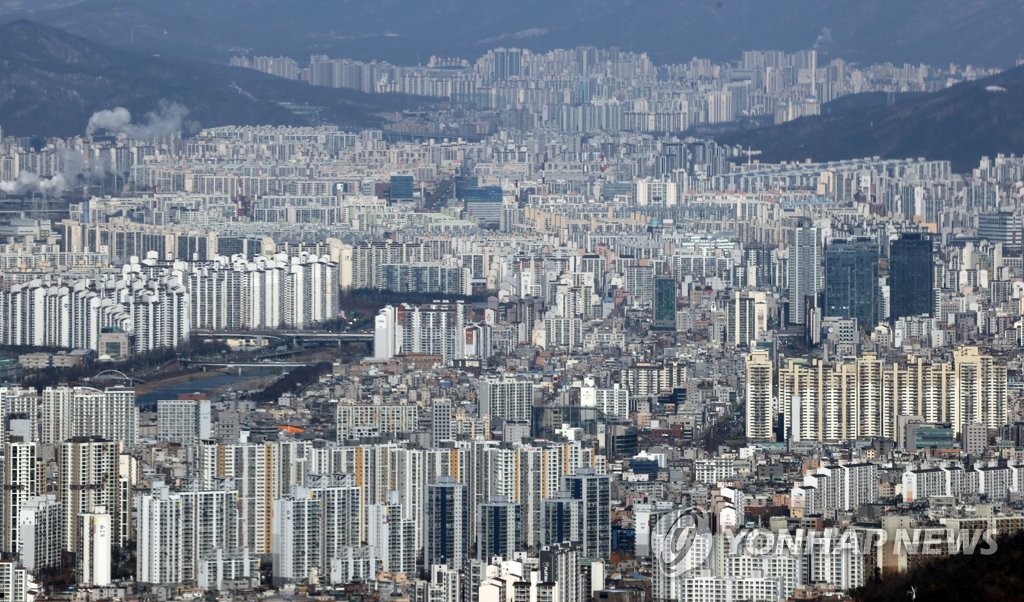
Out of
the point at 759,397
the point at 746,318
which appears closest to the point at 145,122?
the point at 746,318

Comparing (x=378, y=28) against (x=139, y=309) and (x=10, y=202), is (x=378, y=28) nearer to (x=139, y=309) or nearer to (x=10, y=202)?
(x=10, y=202)

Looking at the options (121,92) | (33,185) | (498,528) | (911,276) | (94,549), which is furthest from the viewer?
(121,92)

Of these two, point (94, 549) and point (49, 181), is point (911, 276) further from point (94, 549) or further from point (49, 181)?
point (94, 549)

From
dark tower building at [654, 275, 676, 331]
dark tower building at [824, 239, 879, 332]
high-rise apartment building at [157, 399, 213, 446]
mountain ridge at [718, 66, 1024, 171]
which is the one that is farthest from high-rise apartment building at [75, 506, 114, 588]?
mountain ridge at [718, 66, 1024, 171]

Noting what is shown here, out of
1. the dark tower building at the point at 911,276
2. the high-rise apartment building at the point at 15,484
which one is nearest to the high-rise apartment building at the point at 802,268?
the dark tower building at the point at 911,276

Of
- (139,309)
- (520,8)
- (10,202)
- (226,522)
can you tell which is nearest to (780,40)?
(520,8)

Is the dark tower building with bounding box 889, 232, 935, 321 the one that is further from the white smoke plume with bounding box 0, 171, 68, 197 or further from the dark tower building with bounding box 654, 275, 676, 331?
the white smoke plume with bounding box 0, 171, 68, 197
